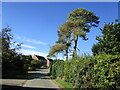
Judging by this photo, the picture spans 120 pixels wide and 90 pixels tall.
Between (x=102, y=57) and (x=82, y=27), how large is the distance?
14873mm

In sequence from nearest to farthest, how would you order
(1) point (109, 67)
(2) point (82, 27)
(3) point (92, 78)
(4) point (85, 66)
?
(1) point (109, 67) → (3) point (92, 78) → (4) point (85, 66) → (2) point (82, 27)

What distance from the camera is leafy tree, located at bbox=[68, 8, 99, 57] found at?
74.0ft

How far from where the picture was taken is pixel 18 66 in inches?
1041

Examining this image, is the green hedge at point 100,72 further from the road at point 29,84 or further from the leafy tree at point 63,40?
the leafy tree at point 63,40

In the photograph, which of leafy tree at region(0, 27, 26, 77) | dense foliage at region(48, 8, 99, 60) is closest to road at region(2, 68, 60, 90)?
leafy tree at region(0, 27, 26, 77)

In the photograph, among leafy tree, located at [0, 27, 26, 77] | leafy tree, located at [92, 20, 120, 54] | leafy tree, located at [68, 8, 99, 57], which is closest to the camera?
leafy tree, located at [92, 20, 120, 54]

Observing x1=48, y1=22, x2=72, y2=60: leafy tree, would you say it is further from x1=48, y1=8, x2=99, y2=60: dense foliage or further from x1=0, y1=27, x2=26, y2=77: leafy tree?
x1=0, y1=27, x2=26, y2=77: leafy tree

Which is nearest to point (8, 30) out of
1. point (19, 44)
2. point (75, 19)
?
point (19, 44)

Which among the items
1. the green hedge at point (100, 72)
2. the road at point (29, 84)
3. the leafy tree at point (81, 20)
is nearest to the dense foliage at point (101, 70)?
the green hedge at point (100, 72)

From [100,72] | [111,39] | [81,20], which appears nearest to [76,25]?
[81,20]

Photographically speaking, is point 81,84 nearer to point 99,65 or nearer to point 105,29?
point 99,65

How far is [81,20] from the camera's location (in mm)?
22531

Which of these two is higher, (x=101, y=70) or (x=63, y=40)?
(x=63, y=40)

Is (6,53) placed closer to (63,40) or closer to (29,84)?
(29,84)
